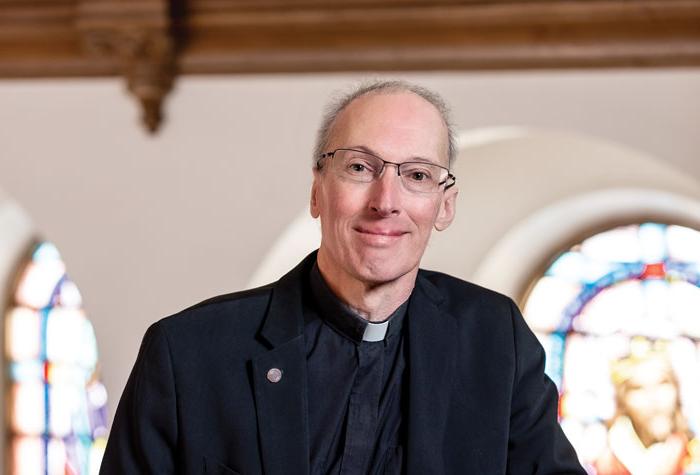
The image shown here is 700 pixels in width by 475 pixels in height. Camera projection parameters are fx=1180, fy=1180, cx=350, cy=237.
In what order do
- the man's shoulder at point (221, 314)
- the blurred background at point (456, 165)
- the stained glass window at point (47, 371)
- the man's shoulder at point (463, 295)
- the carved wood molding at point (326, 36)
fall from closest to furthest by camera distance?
the man's shoulder at point (221, 314), the man's shoulder at point (463, 295), the carved wood molding at point (326, 36), the blurred background at point (456, 165), the stained glass window at point (47, 371)

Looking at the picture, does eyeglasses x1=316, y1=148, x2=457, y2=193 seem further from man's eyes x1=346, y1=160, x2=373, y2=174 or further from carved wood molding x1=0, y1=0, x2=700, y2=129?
carved wood molding x1=0, y1=0, x2=700, y2=129

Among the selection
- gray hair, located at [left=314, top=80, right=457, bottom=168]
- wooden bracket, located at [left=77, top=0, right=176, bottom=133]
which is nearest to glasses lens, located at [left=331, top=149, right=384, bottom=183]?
gray hair, located at [left=314, top=80, right=457, bottom=168]

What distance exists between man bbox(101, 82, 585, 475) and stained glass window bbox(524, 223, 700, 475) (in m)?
4.23

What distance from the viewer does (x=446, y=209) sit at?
2.44m

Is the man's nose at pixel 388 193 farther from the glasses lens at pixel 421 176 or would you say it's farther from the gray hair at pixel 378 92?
the gray hair at pixel 378 92

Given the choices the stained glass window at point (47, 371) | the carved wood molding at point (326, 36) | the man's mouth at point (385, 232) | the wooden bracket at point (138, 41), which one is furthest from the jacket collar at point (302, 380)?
the stained glass window at point (47, 371)

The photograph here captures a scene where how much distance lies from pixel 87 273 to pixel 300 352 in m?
3.93

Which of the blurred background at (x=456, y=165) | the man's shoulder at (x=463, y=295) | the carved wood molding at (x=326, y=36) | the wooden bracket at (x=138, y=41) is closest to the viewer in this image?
the man's shoulder at (x=463, y=295)

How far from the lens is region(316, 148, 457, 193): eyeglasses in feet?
7.40

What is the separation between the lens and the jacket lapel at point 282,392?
2221mm

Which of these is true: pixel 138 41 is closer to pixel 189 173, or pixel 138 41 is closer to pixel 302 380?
pixel 189 173

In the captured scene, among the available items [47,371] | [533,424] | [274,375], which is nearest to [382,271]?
[274,375]

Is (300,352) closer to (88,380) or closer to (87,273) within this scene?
(87,273)

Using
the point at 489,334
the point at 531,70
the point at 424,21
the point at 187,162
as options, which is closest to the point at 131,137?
the point at 187,162
